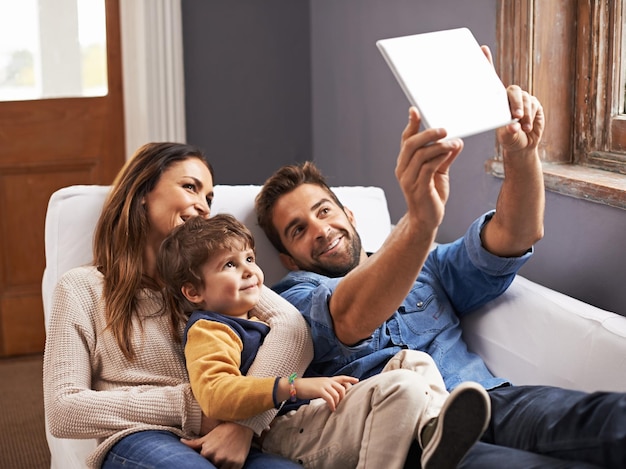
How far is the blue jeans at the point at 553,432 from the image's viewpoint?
1.29m

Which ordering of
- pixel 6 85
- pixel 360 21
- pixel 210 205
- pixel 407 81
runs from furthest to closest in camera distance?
pixel 6 85 → pixel 360 21 → pixel 210 205 → pixel 407 81

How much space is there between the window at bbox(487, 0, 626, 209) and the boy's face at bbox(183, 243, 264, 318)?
0.85 metres

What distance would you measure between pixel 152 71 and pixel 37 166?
0.60 metres

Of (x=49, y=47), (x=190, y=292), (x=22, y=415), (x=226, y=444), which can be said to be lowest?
(x=22, y=415)

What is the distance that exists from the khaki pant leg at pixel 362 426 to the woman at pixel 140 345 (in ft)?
0.19

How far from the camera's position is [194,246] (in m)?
1.66

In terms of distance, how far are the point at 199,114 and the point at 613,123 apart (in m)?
1.90

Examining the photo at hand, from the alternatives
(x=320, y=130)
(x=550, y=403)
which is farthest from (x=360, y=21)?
(x=550, y=403)

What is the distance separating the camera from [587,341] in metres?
1.65

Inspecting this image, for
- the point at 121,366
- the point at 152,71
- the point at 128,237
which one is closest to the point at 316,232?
the point at 128,237

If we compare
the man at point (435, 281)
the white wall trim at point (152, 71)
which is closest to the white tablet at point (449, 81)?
Result: the man at point (435, 281)

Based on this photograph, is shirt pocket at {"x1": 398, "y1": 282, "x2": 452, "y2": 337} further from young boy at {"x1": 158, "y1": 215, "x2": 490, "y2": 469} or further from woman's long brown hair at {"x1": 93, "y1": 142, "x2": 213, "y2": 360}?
woman's long brown hair at {"x1": 93, "y1": 142, "x2": 213, "y2": 360}

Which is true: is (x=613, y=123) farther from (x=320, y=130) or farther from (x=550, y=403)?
(x=320, y=130)

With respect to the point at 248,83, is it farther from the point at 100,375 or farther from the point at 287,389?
the point at 287,389
